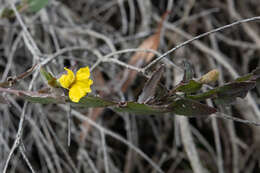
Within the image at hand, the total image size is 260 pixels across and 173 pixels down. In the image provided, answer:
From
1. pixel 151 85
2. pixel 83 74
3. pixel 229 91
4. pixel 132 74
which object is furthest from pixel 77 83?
pixel 132 74

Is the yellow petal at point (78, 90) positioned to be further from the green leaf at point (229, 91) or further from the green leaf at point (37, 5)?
the green leaf at point (37, 5)

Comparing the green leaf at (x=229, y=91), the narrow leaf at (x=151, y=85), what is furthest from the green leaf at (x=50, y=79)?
the green leaf at (x=229, y=91)

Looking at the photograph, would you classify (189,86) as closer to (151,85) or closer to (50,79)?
(151,85)

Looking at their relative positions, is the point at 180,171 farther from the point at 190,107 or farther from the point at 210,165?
the point at 190,107

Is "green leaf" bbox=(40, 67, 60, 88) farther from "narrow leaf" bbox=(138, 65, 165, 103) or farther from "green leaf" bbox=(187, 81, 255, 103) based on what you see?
"green leaf" bbox=(187, 81, 255, 103)

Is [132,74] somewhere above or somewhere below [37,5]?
below

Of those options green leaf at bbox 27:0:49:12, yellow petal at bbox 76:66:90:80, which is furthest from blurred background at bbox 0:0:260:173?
yellow petal at bbox 76:66:90:80
